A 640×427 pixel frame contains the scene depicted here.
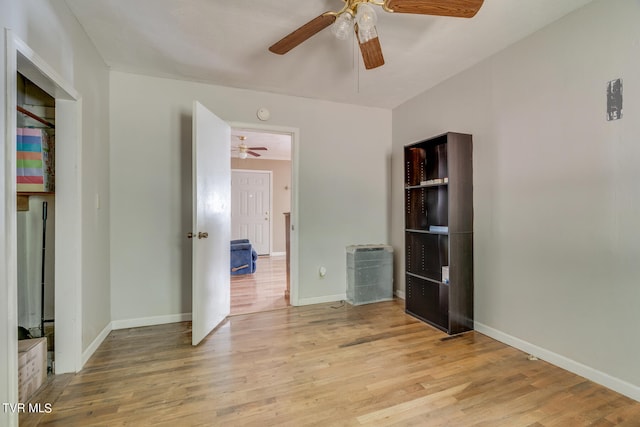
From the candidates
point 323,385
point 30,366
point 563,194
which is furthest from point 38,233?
point 563,194

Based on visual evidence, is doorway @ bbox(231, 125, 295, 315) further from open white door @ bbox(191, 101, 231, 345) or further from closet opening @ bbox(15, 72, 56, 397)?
closet opening @ bbox(15, 72, 56, 397)

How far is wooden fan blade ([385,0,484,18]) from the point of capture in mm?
1412

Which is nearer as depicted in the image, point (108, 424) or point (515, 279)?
point (108, 424)

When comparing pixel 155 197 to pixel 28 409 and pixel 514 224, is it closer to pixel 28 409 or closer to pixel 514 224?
pixel 28 409

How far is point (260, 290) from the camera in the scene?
13.2 feet

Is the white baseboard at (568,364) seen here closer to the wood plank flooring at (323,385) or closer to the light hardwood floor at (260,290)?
the wood plank flooring at (323,385)

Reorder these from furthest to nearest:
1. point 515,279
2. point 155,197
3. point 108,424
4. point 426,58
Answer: point 155,197, point 426,58, point 515,279, point 108,424

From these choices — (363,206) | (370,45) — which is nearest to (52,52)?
(370,45)

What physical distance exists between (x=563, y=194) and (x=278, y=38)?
240cm

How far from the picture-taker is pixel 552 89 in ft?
6.82

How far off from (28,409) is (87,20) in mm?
2483

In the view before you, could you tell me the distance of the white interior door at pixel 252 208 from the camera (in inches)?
266

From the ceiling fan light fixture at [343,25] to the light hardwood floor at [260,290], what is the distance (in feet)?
8.99

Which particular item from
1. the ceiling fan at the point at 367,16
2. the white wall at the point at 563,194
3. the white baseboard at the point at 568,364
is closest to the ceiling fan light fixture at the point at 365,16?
the ceiling fan at the point at 367,16
